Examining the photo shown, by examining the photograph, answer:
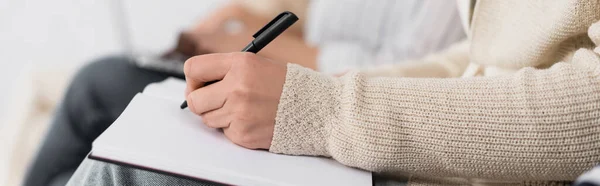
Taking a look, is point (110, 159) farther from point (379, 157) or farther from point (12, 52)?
point (12, 52)

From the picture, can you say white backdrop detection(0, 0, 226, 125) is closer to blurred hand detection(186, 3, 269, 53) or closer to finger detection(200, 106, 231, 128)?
blurred hand detection(186, 3, 269, 53)

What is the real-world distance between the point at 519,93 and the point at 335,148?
0.15m

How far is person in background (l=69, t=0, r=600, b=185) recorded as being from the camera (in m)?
0.44

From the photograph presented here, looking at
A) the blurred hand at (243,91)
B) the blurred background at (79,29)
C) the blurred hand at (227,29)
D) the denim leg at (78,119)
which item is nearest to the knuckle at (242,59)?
the blurred hand at (243,91)

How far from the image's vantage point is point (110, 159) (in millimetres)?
419

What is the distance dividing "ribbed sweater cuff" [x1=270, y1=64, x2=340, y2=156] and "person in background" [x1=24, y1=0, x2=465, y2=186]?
285 mm

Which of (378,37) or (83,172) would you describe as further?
(378,37)

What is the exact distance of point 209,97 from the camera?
464mm

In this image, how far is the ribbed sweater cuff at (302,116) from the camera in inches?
18.1

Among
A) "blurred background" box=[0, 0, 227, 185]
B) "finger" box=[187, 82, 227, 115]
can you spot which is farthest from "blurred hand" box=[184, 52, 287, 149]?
"blurred background" box=[0, 0, 227, 185]

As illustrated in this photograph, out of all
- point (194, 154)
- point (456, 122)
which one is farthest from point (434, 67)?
point (194, 154)

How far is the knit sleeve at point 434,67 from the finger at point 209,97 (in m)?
0.29

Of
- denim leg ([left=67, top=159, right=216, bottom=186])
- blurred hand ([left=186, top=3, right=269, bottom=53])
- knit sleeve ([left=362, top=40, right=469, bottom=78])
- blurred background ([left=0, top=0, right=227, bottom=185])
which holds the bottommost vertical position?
blurred background ([left=0, top=0, right=227, bottom=185])

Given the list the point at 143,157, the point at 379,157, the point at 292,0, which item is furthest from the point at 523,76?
the point at 292,0
